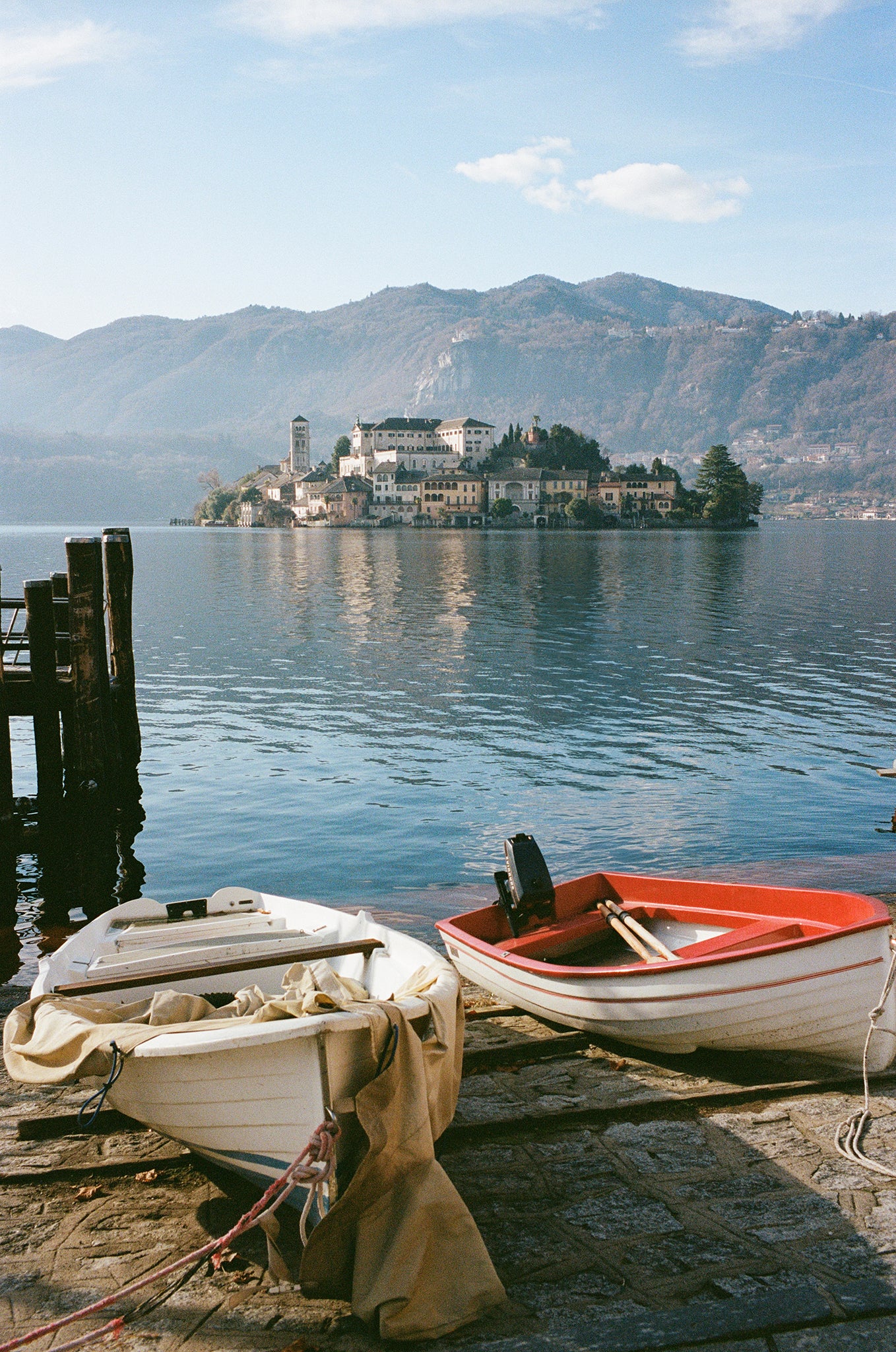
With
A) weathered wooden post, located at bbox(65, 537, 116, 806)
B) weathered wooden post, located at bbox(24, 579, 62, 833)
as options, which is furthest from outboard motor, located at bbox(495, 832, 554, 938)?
weathered wooden post, located at bbox(65, 537, 116, 806)

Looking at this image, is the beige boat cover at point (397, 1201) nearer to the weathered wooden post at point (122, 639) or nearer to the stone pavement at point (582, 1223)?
the stone pavement at point (582, 1223)

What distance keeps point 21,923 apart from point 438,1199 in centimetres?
1006

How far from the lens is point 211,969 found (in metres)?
7.04

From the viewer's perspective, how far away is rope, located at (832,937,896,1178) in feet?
20.9

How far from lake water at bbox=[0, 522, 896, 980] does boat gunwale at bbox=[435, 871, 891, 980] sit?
394cm

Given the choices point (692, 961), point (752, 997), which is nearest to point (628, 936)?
point (692, 961)

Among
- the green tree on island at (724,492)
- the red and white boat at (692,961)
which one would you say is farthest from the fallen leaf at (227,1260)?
the green tree on island at (724,492)

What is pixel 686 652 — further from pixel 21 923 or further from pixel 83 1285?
pixel 83 1285

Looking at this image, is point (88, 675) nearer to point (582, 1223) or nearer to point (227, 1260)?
point (227, 1260)

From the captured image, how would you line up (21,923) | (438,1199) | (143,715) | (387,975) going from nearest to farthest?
(438,1199), (387,975), (21,923), (143,715)

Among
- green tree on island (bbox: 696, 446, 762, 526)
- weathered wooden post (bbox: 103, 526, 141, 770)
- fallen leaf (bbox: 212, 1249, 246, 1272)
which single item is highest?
green tree on island (bbox: 696, 446, 762, 526)

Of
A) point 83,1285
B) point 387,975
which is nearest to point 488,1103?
point 387,975

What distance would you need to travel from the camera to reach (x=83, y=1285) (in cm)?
541

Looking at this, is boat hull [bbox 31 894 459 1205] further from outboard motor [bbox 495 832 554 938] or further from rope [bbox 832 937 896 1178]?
outboard motor [bbox 495 832 554 938]
